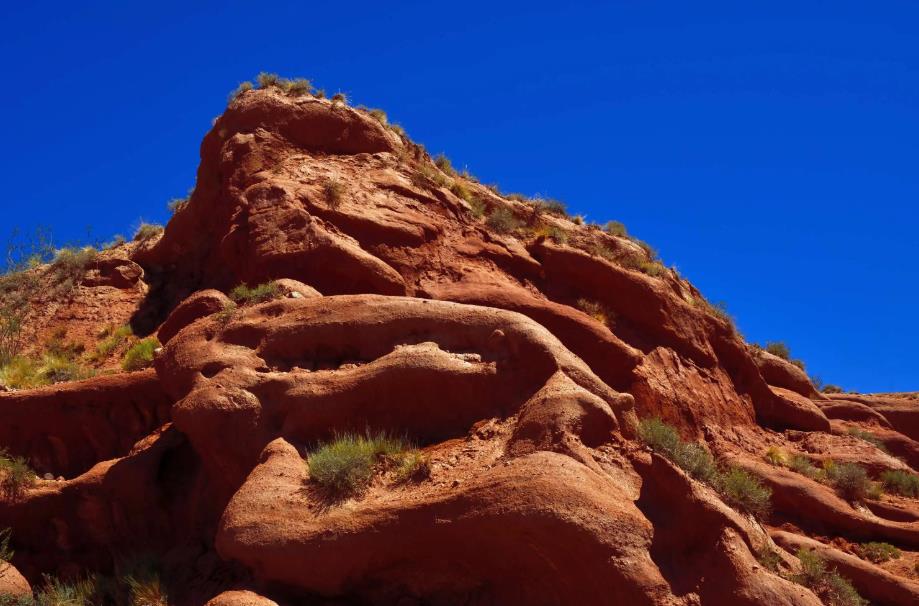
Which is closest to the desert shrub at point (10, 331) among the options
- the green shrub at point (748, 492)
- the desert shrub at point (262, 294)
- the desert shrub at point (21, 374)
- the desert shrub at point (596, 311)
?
the desert shrub at point (21, 374)

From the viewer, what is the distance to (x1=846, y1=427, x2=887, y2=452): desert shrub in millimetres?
20219

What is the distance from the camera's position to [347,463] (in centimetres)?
989

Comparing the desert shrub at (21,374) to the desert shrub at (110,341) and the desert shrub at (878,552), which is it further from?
the desert shrub at (878,552)

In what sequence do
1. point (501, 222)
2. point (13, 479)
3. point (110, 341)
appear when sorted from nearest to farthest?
point (13, 479)
point (110, 341)
point (501, 222)

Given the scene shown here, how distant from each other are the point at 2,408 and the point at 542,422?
9282 mm

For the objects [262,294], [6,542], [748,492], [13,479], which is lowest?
[6,542]

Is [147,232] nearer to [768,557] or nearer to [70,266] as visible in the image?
[70,266]

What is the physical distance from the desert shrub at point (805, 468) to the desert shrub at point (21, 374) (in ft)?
49.3

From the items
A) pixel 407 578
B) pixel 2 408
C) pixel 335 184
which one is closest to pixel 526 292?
pixel 335 184

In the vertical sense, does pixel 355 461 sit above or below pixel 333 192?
below

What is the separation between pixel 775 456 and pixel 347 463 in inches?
439

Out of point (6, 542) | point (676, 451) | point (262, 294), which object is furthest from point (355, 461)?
point (6, 542)

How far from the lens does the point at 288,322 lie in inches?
493

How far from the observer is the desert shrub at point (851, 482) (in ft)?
52.3
